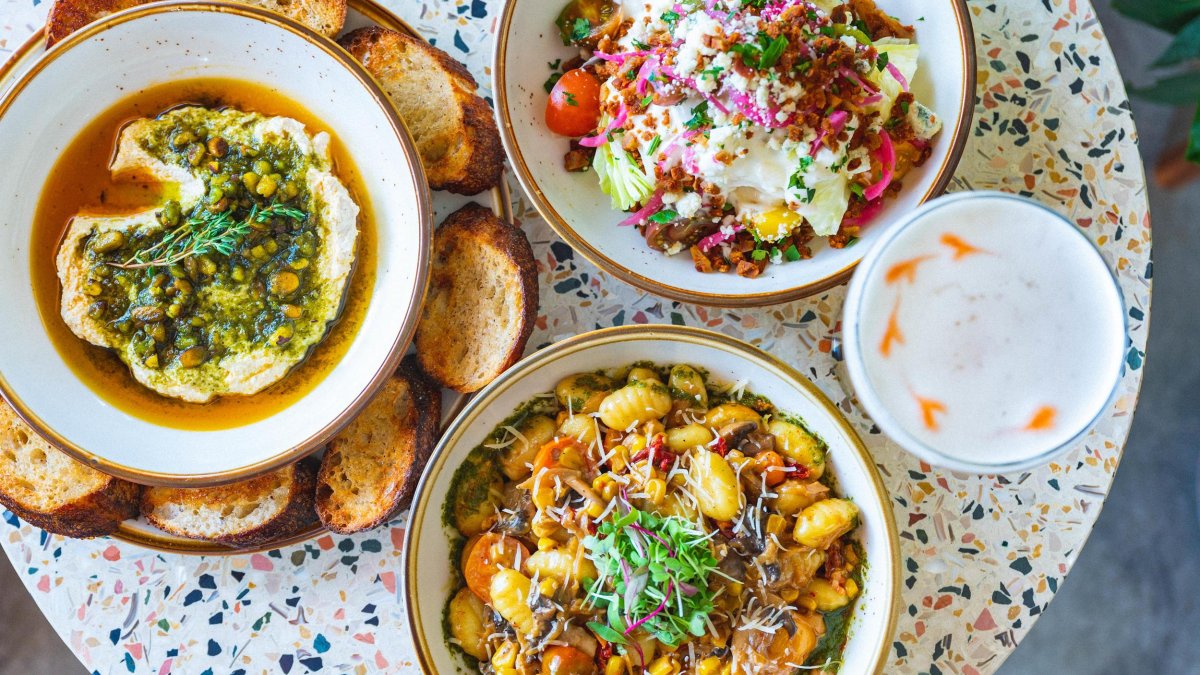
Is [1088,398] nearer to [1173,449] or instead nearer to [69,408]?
[1173,449]

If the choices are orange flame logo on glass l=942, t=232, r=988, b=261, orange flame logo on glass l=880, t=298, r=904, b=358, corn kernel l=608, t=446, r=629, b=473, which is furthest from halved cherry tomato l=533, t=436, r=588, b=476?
orange flame logo on glass l=942, t=232, r=988, b=261

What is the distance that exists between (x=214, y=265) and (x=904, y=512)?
6.61 ft

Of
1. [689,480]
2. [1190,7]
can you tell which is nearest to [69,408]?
[689,480]

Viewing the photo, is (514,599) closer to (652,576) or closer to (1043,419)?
(652,576)

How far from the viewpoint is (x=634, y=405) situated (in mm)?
2252

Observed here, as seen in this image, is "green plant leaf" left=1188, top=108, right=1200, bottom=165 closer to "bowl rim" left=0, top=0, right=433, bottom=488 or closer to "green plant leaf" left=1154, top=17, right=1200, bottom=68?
"green plant leaf" left=1154, top=17, right=1200, bottom=68

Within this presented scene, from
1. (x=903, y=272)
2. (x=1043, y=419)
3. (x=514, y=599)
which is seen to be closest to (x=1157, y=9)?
(x=903, y=272)

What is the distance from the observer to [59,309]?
2480mm

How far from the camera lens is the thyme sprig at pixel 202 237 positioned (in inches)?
94.0

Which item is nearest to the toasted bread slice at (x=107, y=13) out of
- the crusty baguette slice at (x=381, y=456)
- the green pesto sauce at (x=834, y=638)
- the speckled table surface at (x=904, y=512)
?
the speckled table surface at (x=904, y=512)

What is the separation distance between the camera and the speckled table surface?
8.06 ft

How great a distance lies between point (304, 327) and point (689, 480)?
112 cm

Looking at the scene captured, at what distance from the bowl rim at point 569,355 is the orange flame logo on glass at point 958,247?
0.47 m

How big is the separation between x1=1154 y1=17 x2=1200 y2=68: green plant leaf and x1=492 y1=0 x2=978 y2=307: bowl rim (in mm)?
406
